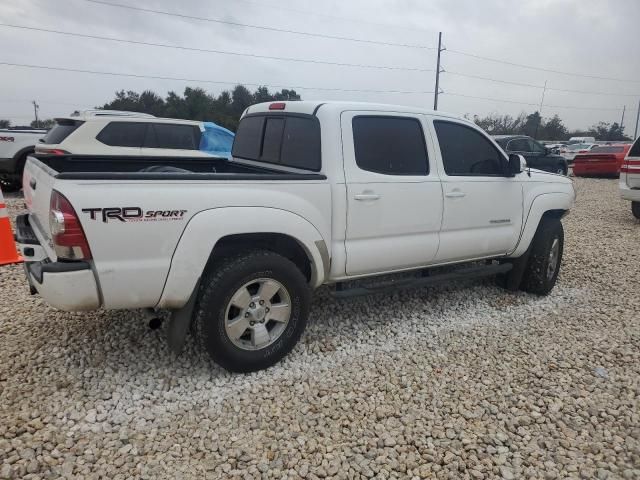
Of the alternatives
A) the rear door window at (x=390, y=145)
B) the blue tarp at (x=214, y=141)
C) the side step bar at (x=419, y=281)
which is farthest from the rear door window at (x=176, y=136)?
the side step bar at (x=419, y=281)

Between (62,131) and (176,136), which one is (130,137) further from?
(62,131)

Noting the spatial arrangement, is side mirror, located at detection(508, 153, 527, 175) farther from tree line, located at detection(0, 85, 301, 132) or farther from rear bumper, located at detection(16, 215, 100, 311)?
tree line, located at detection(0, 85, 301, 132)

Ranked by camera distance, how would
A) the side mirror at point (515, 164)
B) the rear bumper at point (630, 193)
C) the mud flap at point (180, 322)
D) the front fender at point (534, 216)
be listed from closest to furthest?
the mud flap at point (180, 322), the side mirror at point (515, 164), the front fender at point (534, 216), the rear bumper at point (630, 193)

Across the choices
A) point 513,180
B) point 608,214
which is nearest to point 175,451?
point 513,180

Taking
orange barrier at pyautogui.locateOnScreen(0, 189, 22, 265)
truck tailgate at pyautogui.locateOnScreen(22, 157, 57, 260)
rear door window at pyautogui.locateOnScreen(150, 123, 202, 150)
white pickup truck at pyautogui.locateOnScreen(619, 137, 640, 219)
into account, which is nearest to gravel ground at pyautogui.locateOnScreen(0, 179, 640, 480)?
truck tailgate at pyautogui.locateOnScreen(22, 157, 57, 260)

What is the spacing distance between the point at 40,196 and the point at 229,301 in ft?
4.57

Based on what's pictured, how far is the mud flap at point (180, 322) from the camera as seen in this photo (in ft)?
9.59

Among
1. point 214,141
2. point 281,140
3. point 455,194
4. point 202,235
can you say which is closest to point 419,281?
point 455,194

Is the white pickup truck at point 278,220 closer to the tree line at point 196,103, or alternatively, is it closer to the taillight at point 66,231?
the taillight at point 66,231

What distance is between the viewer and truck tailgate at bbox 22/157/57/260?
272 centimetres

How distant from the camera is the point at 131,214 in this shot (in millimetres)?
2588

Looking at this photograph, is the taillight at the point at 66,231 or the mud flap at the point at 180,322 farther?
the mud flap at the point at 180,322

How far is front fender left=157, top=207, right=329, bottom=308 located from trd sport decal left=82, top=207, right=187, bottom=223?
4.8 inches

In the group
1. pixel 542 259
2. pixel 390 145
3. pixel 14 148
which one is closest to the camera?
pixel 390 145
